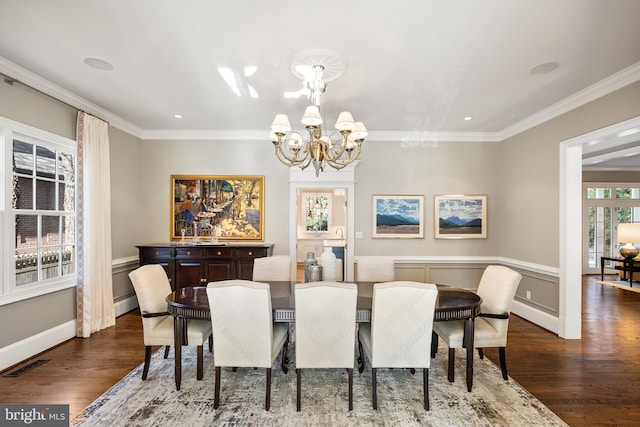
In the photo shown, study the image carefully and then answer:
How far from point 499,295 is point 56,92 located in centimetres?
488

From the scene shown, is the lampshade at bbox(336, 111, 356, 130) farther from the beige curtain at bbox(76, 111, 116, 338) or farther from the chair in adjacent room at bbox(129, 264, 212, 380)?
the beige curtain at bbox(76, 111, 116, 338)

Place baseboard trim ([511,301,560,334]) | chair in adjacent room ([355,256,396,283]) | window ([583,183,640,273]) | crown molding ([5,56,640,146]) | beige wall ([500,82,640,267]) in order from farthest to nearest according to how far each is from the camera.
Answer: window ([583,183,640,273]) → baseboard trim ([511,301,560,334]) → chair in adjacent room ([355,256,396,283]) → beige wall ([500,82,640,267]) → crown molding ([5,56,640,146])

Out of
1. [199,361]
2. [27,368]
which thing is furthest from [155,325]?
[27,368]

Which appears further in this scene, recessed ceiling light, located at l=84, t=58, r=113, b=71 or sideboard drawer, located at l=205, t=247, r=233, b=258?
sideboard drawer, located at l=205, t=247, r=233, b=258

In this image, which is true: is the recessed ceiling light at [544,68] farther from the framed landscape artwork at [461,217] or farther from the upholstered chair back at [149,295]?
the upholstered chair back at [149,295]

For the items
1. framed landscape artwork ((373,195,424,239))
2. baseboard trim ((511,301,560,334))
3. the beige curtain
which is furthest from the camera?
framed landscape artwork ((373,195,424,239))

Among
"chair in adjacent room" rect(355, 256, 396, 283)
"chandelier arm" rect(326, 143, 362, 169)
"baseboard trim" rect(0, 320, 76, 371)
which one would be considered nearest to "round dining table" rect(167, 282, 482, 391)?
"chair in adjacent room" rect(355, 256, 396, 283)

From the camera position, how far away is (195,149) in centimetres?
517

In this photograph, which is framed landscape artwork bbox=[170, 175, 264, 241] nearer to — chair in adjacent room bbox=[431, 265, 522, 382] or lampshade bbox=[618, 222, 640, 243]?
chair in adjacent room bbox=[431, 265, 522, 382]

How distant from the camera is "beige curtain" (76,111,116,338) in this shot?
3.79m

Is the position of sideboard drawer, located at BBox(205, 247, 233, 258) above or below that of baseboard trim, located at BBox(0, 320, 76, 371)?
above

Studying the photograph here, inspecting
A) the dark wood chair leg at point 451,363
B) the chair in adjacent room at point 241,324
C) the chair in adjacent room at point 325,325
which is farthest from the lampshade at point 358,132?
the dark wood chair leg at point 451,363

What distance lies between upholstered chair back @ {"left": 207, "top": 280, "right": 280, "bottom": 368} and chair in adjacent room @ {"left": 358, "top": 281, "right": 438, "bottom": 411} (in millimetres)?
781

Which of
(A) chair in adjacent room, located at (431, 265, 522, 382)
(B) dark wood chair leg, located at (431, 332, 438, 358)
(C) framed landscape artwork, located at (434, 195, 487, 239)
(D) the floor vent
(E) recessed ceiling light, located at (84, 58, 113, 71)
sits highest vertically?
(E) recessed ceiling light, located at (84, 58, 113, 71)
